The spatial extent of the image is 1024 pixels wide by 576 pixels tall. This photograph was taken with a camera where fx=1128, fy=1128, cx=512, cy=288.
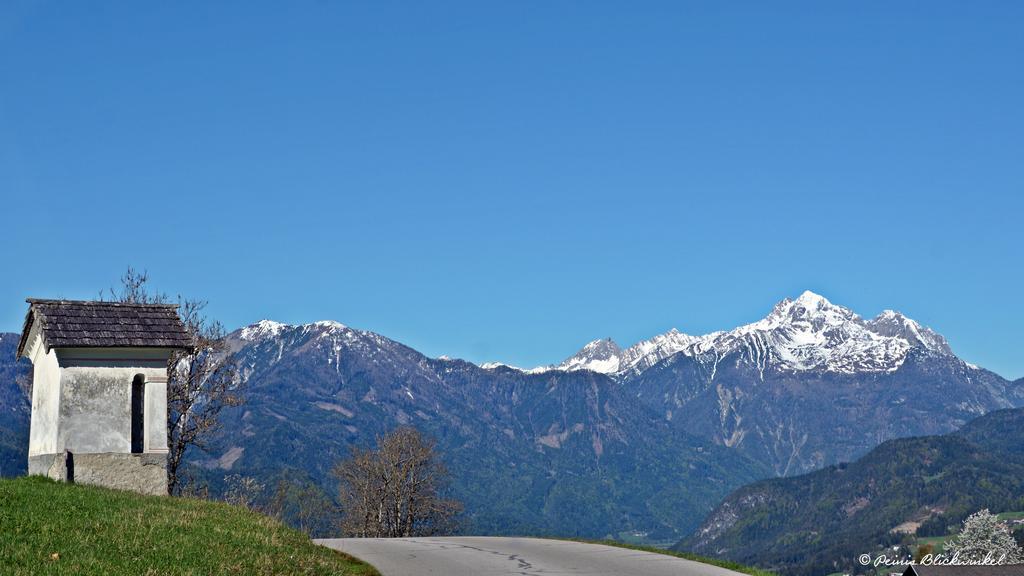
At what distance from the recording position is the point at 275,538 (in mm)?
25125

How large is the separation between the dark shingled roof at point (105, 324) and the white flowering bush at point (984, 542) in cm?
13526

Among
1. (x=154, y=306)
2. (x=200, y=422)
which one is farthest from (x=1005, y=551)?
(x=154, y=306)

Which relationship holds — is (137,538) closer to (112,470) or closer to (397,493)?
(112,470)

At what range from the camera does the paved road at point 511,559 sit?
27.3 meters

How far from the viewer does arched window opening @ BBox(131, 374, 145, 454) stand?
33.5 m

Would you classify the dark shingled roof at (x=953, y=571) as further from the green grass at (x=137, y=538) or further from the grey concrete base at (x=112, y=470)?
the green grass at (x=137, y=538)

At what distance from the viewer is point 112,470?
32.5 m

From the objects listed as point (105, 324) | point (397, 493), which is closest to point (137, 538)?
point (105, 324)

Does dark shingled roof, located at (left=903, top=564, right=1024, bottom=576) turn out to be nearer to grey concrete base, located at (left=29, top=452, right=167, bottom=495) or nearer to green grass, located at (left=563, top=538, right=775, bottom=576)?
green grass, located at (left=563, top=538, right=775, bottom=576)

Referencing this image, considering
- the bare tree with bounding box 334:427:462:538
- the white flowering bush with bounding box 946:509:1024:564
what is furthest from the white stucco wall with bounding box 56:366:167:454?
the white flowering bush with bounding box 946:509:1024:564

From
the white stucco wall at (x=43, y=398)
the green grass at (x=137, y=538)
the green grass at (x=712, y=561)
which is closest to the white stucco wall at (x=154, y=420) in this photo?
the white stucco wall at (x=43, y=398)

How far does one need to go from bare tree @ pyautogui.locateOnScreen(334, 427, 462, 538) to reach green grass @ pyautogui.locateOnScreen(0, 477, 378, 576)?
5453 centimetres

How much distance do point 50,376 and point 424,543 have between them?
41.4 ft

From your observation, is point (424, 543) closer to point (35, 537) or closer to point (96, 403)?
point (96, 403)
